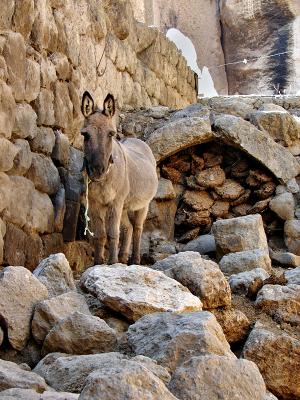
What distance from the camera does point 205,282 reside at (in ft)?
15.4

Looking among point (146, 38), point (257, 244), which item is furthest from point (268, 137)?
point (146, 38)

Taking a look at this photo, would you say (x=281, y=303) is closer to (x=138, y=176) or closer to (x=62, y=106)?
(x=138, y=176)

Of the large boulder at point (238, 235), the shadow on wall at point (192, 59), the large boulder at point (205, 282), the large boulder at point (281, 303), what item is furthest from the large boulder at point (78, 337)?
the shadow on wall at point (192, 59)

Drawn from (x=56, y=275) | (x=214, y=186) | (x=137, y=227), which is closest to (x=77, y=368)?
(x=56, y=275)

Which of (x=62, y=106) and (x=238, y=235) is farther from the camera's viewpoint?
(x=238, y=235)

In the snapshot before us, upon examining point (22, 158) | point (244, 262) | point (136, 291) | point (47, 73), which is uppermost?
point (47, 73)

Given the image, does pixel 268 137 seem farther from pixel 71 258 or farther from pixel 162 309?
pixel 162 309

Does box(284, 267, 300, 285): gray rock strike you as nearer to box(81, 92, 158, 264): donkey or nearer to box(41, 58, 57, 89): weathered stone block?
box(81, 92, 158, 264): donkey

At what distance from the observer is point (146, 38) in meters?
11.8

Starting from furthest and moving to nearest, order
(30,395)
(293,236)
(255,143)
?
1. (255,143)
2. (293,236)
3. (30,395)

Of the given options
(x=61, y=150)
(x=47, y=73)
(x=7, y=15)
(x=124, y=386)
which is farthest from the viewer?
(x=61, y=150)

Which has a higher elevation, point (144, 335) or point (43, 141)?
point (43, 141)

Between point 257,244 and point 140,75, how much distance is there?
15.0 feet

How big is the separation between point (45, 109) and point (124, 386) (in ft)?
15.2
